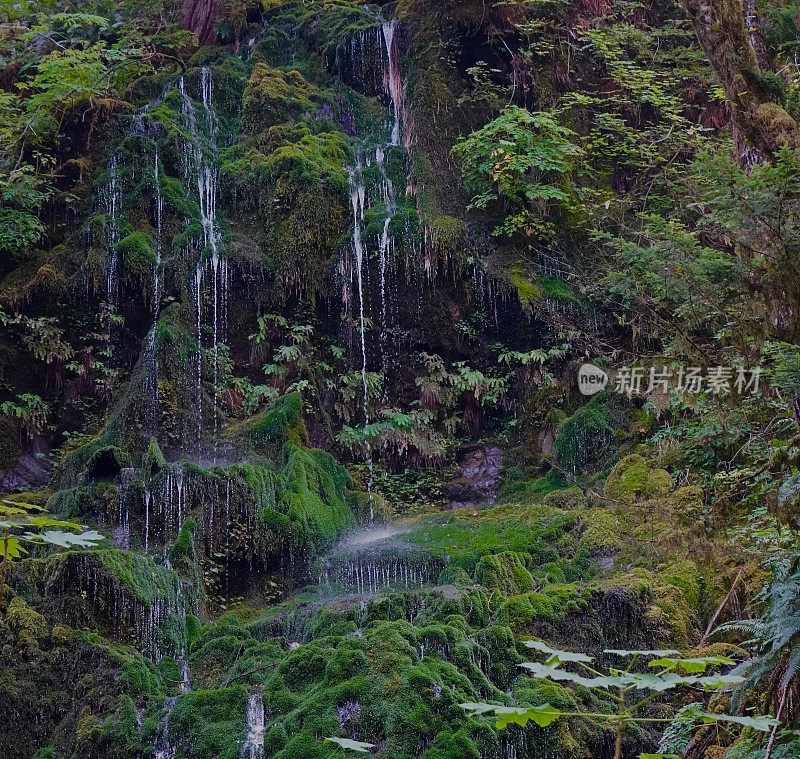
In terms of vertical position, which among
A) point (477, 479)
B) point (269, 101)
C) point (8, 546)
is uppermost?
point (269, 101)

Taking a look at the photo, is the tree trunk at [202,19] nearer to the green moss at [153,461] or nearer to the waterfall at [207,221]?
the waterfall at [207,221]

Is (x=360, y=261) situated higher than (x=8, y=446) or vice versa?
(x=360, y=261)

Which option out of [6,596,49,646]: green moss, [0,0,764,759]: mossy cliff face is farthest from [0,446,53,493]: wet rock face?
[6,596,49,646]: green moss

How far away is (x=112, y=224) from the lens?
47.0 ft

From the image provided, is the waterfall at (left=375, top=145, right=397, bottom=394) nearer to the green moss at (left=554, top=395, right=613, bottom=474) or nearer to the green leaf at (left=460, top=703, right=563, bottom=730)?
the green moss at (left=554, top=395, right=613, bottom=474)

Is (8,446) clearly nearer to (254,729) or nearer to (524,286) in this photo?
(254,729)

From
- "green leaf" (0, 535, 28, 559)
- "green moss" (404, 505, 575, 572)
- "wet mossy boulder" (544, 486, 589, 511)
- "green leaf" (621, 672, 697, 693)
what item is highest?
"green leaf" (0, 535, 28, 559)

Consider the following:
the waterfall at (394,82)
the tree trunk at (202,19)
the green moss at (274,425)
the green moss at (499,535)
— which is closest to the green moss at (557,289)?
the waterfall at (394,82)

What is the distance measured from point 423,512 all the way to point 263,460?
2.54 meters

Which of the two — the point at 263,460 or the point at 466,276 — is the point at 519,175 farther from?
the point at 263,460

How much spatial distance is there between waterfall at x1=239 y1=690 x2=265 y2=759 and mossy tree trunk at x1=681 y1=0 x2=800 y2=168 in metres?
6.41

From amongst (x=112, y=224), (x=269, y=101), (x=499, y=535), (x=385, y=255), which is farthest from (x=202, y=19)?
(x=499, y=535)

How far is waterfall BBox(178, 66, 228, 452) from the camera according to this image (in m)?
13.8

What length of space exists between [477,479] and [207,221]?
20.1 feet
